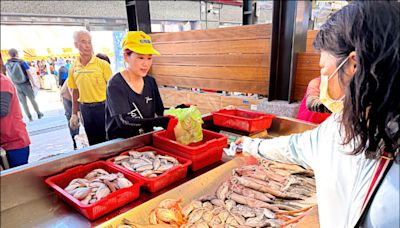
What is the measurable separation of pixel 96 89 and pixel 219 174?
2.66m

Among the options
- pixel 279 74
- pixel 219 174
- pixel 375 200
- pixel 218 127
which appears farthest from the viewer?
pixel 279 74

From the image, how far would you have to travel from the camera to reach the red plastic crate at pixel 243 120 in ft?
7.38

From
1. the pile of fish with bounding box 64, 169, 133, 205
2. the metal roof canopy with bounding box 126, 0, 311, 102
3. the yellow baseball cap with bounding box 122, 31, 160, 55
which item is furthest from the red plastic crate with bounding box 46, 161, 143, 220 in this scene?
the metal roof canopy with bounding box 126, 0, 311, 102

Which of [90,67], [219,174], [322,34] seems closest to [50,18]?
[90,67]

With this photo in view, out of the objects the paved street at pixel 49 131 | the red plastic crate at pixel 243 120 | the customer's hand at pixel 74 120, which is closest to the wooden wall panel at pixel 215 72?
the red plastic crate at pixel 243 120

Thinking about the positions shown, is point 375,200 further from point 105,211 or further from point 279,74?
point 279,74

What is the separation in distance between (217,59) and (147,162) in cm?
352

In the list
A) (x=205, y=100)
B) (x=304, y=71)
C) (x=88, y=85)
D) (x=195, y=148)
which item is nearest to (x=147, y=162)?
(x=195, y=148)

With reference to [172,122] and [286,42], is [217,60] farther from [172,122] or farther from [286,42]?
[172,122]

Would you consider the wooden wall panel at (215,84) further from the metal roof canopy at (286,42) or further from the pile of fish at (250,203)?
the pile of fish at (250,203)

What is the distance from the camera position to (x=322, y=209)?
3.45 feet

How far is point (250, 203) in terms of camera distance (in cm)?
151

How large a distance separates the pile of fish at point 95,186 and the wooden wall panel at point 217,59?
316 cm

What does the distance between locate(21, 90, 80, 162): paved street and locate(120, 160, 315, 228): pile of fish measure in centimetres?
402
